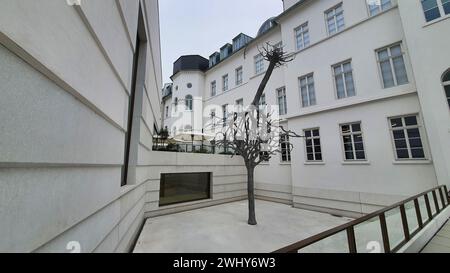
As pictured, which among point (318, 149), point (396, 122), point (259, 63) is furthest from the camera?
point (259, 63)

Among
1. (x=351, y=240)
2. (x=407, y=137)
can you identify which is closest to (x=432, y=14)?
(x=407, y=137)

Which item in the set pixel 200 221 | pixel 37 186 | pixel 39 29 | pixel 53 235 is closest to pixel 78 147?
pixel 37 186

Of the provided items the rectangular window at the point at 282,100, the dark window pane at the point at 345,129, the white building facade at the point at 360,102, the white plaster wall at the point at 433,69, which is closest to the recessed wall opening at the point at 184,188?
the white building facade at the point at 360,102

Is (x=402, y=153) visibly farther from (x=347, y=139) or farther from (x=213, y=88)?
(x=213, y=88)

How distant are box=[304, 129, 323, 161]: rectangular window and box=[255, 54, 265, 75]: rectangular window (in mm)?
5471

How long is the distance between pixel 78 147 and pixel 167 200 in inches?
284

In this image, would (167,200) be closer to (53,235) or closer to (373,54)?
(53,235)

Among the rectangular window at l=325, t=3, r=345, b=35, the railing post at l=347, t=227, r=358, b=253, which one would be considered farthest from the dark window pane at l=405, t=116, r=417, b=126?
the railing post at l=347, t=227, r=358, b=253

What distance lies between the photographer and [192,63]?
18.0 meters

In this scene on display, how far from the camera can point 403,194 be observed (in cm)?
643

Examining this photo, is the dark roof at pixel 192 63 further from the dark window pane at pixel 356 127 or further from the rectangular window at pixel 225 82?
the dark window pane at pixel 356 127

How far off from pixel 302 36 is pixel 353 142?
20.7ft

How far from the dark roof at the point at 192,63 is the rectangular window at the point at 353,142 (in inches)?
535

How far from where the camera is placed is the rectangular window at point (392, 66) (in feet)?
23.2
